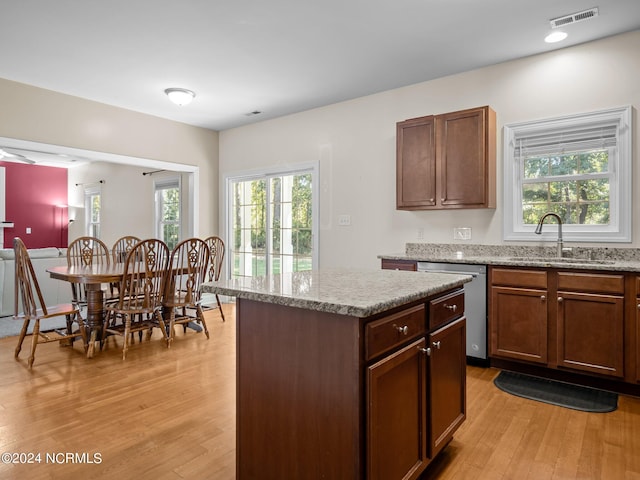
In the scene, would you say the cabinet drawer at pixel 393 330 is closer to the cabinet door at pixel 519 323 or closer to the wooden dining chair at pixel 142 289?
the cabinet door at pixel 519 323

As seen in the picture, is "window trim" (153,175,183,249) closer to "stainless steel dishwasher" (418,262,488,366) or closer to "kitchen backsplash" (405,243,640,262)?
"kitchen backsplash" (405,243,640,262)

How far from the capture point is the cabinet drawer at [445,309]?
1.74 meters

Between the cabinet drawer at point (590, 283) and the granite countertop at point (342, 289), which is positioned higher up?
the granite countertop at point (342, 289)

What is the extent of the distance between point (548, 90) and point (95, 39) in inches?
147

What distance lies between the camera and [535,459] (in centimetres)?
196

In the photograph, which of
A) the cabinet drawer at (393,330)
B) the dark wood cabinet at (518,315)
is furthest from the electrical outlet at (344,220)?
the cabinet drawer at (393,330)

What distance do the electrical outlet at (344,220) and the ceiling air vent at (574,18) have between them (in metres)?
2.58

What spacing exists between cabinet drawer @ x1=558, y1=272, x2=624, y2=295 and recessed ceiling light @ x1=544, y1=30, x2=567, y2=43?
1.82 m

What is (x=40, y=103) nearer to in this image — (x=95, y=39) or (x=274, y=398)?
(x=95, y=39)

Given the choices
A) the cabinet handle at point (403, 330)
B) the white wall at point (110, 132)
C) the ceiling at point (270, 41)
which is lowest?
the cabinet handle at point (403, 330)

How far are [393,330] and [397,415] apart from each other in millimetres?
322

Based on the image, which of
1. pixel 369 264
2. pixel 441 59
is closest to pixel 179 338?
pixel 369 264

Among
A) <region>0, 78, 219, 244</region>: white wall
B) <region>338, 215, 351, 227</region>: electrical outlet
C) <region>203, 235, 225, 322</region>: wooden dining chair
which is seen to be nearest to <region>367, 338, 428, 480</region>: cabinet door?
<region>338, 215, 351, 227</region>: electrical outlet

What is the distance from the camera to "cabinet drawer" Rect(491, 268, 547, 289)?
9.49 ft
